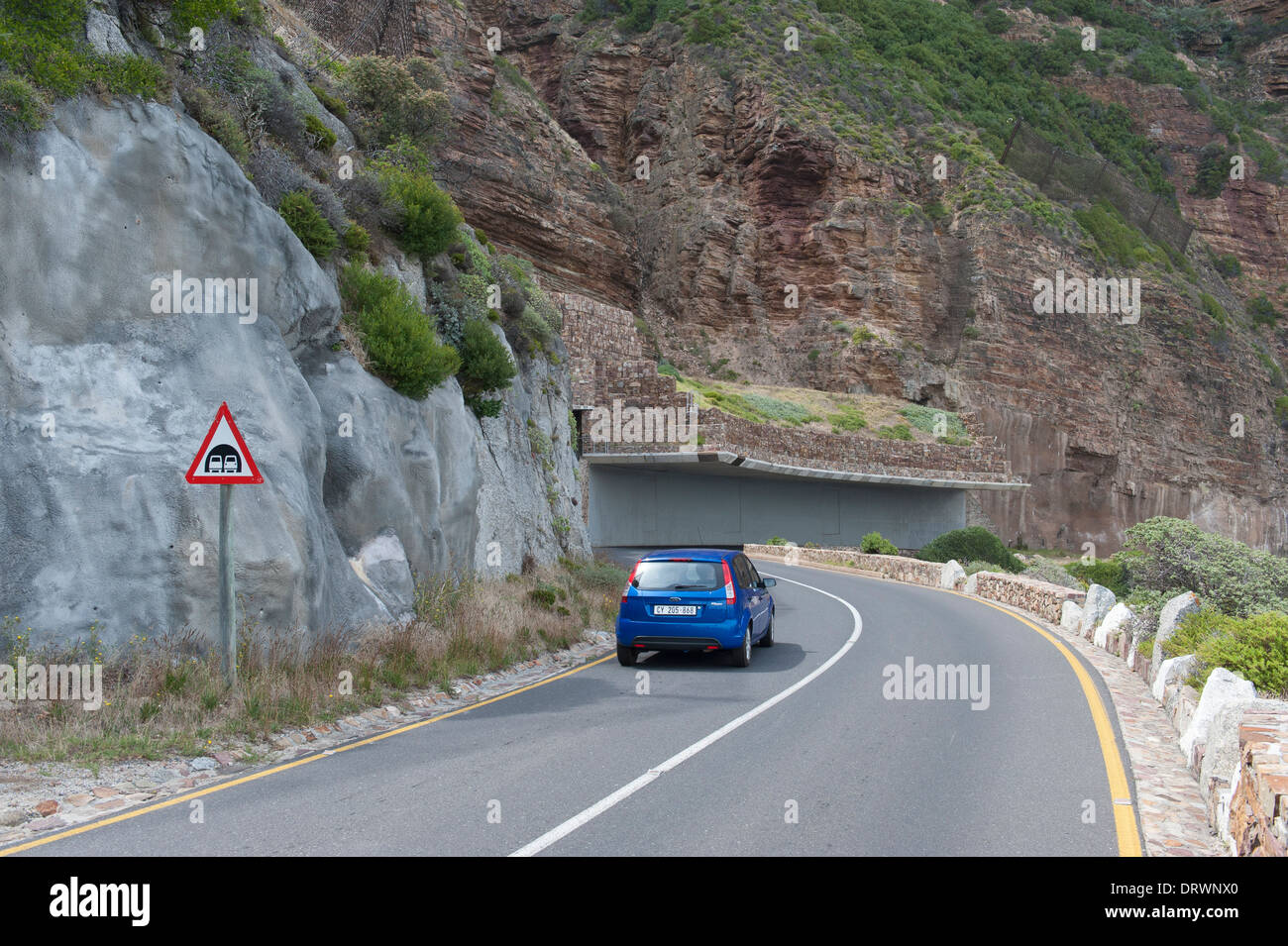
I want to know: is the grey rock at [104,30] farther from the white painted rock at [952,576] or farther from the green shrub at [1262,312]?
the green shrub at [1262,312]

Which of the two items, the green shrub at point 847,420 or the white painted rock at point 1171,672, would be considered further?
the green shrub at point 847,420

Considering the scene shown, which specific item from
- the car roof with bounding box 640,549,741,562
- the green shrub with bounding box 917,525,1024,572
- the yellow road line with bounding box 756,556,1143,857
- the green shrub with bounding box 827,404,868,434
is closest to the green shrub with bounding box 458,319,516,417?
the car roof with bounding box 640,549,741,562

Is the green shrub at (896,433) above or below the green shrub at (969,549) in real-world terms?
above

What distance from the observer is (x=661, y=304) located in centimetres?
5981

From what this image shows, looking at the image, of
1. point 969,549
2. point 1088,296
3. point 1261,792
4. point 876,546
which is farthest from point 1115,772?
point 1088,296

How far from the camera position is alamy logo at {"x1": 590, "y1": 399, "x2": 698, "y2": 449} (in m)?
37.5

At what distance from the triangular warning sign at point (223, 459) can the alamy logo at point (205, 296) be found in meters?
2.68

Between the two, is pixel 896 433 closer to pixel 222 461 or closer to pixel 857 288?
pixel 857 288

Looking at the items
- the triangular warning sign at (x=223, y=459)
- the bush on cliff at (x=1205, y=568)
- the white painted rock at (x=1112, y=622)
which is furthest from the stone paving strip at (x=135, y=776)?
the bush on cliff at (x=1205, y=568)

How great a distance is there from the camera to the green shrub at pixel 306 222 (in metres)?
14.1

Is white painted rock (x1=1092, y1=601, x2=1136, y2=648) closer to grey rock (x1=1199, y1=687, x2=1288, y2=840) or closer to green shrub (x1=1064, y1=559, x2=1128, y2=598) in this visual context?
grey rock (x1=1199, y1=687, x2=1288, y2=840)

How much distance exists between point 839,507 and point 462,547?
3384 cm
